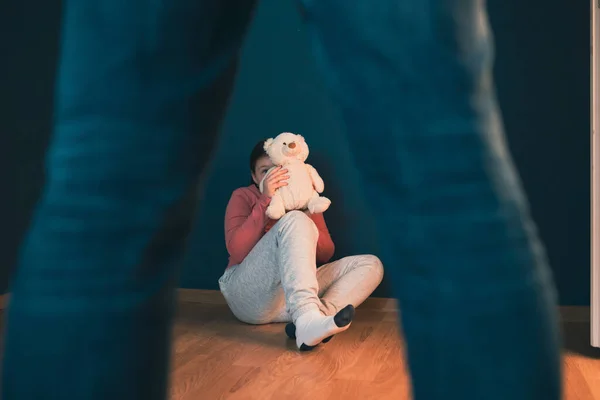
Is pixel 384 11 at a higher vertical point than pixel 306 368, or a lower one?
higher

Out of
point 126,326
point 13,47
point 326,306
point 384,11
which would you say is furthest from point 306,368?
point 13,47

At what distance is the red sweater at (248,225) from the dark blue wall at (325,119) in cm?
23

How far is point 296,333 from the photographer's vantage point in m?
2.04

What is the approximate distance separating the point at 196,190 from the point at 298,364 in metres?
1.44

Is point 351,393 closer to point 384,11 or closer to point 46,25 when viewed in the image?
point 384,11

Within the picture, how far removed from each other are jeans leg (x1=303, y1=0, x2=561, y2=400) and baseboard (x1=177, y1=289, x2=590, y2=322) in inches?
76.2

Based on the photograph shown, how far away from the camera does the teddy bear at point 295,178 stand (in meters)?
2.60

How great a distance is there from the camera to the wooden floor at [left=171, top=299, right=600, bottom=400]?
5.16 feet

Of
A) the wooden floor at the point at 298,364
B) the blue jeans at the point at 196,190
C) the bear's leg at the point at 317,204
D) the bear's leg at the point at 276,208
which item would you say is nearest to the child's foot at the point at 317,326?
the wooden floor at the point at 298,364

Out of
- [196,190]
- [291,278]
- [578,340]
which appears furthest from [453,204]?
[578,340]

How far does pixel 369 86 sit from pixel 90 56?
18 centimetres

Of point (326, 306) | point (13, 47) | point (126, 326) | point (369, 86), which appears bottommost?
point (326, 306)

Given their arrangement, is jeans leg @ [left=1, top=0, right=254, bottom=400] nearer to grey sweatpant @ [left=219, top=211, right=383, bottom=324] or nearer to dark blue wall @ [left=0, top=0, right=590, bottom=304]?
grey sweatpant @ [left=219, top=211, right=383, bottom=324]

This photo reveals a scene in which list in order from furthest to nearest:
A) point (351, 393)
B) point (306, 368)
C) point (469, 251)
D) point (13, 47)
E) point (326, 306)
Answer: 1. point (13, 47)
2. point (326, 306)
3. point (306, 368)
4. point (351, 393)
5. point (469, 251)
